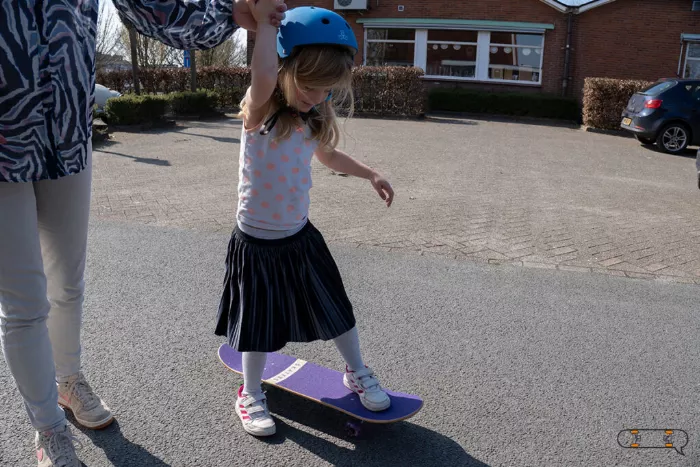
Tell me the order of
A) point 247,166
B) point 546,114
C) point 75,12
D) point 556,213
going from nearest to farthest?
1. point 75,12
2. point 247,166
3. point 556,213
4. point 546,114

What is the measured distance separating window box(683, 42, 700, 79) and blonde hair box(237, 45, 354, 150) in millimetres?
24052

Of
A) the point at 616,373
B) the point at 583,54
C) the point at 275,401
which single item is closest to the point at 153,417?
the point at 275,401

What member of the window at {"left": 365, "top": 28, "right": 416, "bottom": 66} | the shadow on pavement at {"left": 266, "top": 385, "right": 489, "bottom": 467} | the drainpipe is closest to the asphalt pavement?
the shadow on pavement at {"left": 266, "top": 385, "right": 489, "bottom": 467}

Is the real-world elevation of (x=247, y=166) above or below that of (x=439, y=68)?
below

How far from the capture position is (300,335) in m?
2.62

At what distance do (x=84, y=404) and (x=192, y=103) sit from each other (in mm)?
15586

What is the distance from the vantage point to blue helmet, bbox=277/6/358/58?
2273 millimetres

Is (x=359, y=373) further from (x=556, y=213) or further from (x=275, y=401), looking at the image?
(x=556, y=213)

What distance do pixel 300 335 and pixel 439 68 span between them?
79.4 ft

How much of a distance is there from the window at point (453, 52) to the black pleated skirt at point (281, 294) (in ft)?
78.3

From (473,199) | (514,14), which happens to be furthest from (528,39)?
(473,199)

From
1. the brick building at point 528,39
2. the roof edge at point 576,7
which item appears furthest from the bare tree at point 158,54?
the roof edge at point 576,7

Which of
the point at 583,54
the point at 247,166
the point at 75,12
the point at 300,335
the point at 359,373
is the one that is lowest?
the point at 359,373

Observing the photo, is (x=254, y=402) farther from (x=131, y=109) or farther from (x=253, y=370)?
(x=131, y=109)
